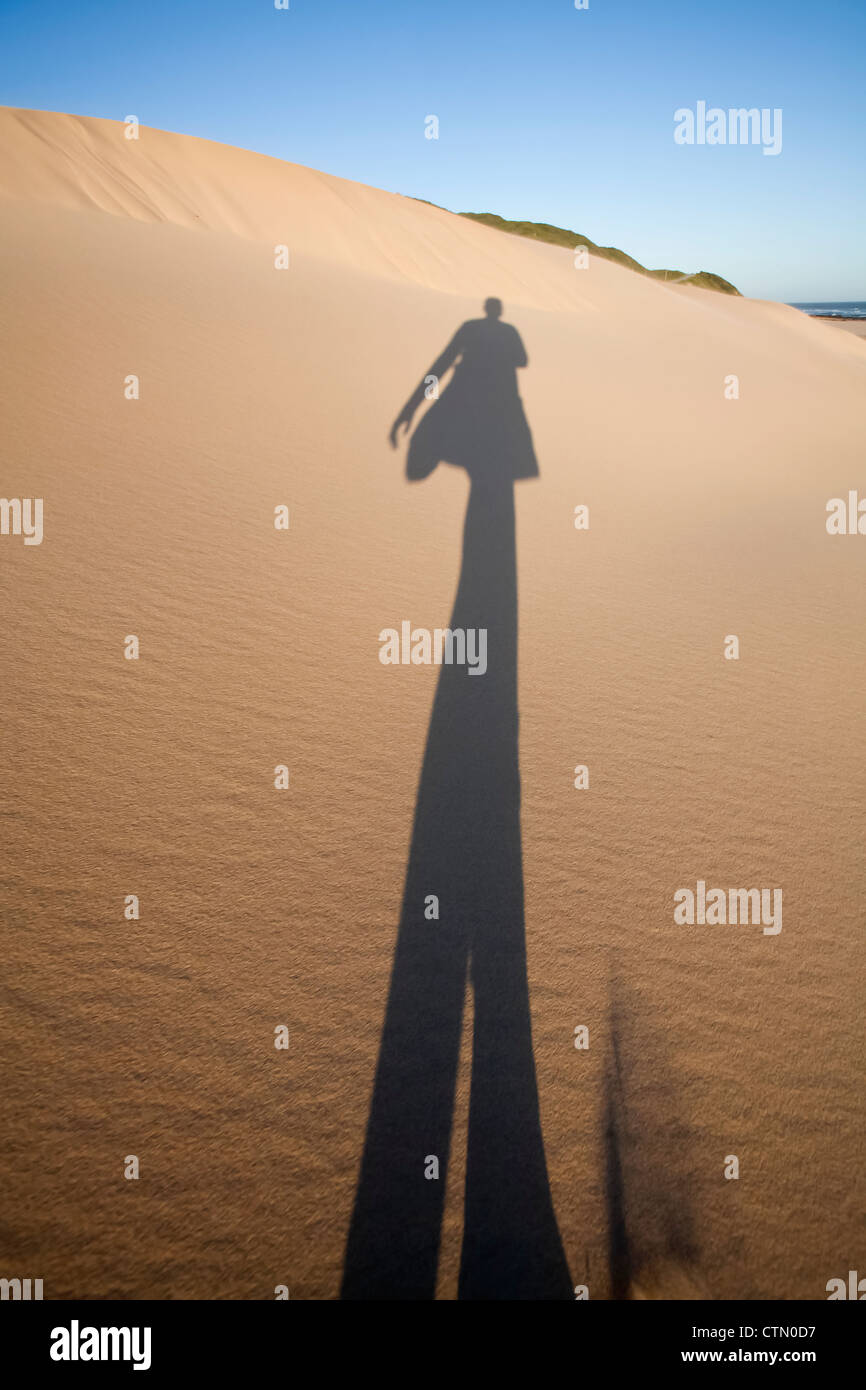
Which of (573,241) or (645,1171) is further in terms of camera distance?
(573,241)

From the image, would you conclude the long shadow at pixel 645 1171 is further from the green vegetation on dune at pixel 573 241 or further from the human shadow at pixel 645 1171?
the green vegetation on dune at pixel 573 241

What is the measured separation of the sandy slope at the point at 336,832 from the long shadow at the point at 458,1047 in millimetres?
75

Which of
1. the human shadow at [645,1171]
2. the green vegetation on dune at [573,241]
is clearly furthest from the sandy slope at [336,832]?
the green vegetation on dune at [573,241]

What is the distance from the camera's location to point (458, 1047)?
7.92 ft

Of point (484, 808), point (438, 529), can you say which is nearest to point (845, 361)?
point (438, 529)

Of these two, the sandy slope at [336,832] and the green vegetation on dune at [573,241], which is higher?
the green vegetation on dune at [573,241]

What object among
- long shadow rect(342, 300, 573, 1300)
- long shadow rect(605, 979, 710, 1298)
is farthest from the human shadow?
long shadow rect(342, 300, 573, 1300)

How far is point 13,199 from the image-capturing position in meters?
14.2

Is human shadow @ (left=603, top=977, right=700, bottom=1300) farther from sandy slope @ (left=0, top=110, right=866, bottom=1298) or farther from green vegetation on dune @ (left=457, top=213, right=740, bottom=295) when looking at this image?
green vegetation on dune @ (left=457, top=213, right=740, bottom=295)

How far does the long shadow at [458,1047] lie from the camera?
1916mm

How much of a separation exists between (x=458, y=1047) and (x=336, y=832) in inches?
47.1

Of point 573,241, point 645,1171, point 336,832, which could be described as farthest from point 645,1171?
point 573,241

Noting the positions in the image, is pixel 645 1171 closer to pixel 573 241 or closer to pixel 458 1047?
pixel 458 1047
